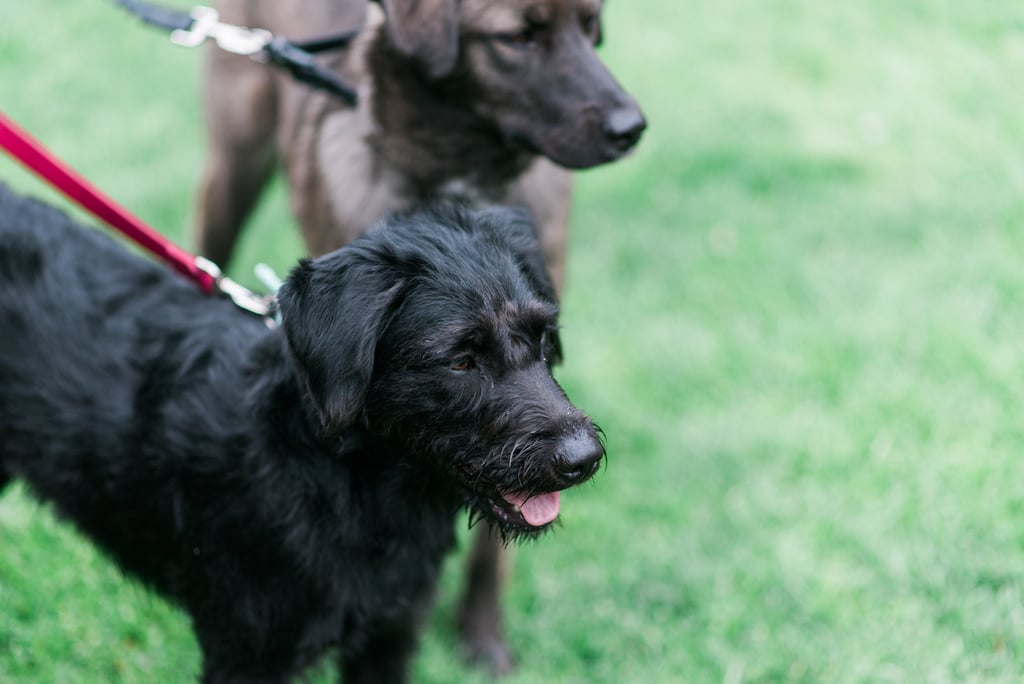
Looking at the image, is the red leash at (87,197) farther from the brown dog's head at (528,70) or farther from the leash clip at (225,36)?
the brown dog's head at (528,70)

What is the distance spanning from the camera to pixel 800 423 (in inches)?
180

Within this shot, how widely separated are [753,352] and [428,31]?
2353mm

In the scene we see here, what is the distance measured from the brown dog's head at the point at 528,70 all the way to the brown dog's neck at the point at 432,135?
0.22 ft

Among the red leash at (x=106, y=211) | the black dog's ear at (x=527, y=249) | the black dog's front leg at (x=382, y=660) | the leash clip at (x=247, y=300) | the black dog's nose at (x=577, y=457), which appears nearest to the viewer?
the black dog's nose at (x=577, y=457)

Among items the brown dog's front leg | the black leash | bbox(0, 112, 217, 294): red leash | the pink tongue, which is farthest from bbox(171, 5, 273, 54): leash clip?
the pink tongue

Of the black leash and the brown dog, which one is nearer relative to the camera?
the brown dog

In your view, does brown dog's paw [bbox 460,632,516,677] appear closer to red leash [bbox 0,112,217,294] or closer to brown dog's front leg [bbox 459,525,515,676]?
brown dog's front leg [bbox 459,525,515,676]

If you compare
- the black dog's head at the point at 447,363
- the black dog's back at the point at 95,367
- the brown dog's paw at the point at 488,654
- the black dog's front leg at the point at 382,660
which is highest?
the black dog's head at the point at 447,363

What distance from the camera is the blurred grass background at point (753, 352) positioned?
3.63 meters

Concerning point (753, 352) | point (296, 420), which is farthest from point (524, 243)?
point (753, 352)

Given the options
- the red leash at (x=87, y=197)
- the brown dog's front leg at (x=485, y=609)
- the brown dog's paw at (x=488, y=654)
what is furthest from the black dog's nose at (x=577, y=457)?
the brown dog's paw at (x=488, y=654)

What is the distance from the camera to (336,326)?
239 cm

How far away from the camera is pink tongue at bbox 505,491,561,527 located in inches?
98.7

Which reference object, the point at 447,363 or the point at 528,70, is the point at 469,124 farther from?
the point at 447,363
